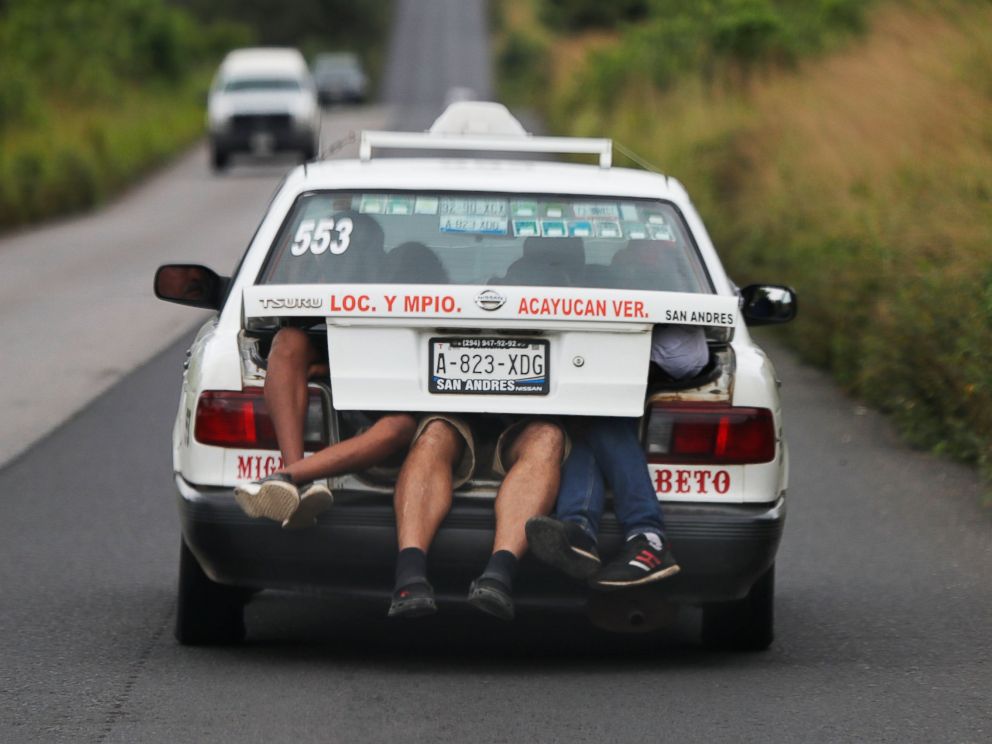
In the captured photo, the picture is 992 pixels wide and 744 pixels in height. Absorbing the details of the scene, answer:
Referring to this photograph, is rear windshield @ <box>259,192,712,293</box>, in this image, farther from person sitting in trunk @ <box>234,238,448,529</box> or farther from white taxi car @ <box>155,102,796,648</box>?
person sitting in trunk @ <box>234,238,448,529</box>

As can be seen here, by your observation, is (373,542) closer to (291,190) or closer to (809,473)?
(291,190)

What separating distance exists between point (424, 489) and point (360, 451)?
9.0 inches

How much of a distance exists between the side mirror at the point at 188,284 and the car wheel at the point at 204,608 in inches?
40.4

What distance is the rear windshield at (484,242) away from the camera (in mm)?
6441

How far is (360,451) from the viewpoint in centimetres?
582

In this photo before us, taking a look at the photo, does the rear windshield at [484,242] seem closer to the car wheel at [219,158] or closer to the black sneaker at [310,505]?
the black sneaker at [310,505]

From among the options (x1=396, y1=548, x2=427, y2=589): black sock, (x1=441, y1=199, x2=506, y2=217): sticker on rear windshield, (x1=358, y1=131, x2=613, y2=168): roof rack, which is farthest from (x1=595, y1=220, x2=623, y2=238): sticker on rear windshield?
(x1=396, y1=548, x2=427, y2=589): black sock

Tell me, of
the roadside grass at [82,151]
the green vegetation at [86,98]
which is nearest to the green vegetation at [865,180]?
the roadside grass at [82,151]

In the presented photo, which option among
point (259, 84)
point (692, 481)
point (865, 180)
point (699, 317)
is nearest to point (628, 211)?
point (699, 317)

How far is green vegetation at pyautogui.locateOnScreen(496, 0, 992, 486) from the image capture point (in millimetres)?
11281

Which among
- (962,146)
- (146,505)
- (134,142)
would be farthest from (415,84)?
(146,505)

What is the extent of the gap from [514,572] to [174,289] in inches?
72.1

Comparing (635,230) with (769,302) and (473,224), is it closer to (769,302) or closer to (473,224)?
(473,224)

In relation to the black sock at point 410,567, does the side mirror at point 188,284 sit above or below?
above
